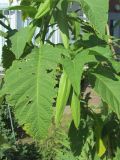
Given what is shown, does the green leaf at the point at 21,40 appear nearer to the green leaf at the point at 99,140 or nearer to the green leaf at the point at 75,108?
the green leaf at the point at 75,108

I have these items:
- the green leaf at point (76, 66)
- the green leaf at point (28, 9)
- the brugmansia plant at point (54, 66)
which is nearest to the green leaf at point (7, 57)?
the brugmansia plant at point (54, 66)

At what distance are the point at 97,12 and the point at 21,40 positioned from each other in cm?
28

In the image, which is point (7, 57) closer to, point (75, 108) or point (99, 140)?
point (75, 108)

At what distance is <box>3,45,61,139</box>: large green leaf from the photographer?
1.26 meters

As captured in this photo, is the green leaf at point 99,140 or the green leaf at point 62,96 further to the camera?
the green leaf at point 99,140

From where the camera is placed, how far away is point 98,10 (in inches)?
51.0

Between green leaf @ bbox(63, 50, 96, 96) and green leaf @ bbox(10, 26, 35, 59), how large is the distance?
0.49ft

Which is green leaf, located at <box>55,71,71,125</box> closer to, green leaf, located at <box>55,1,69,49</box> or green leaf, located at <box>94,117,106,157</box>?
green leaf, located at <box>55,1,69,49</box>

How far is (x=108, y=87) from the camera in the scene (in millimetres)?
1399

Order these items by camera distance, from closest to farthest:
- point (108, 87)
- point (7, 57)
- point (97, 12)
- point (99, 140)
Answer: point (97, 12) → point (108, 87) → point (7, 57) → point (99, 140)

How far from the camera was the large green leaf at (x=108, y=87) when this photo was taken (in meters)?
1.37

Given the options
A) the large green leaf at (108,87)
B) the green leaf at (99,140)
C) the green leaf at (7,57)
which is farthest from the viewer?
the green leaf at (99,140)

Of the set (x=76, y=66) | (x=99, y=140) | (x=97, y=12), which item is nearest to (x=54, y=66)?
(x=76, y=66)

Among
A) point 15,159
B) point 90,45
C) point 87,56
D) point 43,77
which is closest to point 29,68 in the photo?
point 43,77
